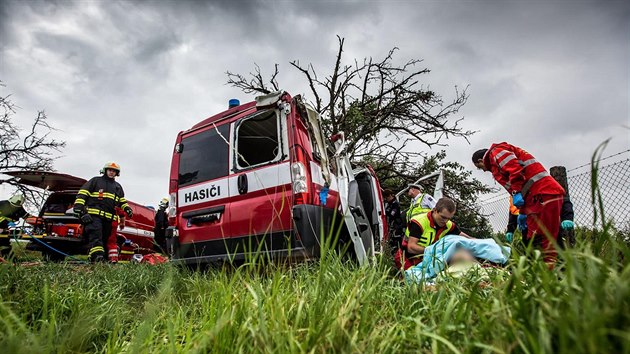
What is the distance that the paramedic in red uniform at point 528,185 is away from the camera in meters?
3.75

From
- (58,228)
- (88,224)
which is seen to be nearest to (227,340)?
(88,224)

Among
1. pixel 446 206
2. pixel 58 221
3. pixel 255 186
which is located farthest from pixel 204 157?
pixel 58 221

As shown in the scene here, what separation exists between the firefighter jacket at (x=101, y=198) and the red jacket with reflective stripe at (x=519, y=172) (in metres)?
6.70

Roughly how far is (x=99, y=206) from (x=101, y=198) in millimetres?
163

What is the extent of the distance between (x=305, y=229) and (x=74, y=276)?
7.86ft

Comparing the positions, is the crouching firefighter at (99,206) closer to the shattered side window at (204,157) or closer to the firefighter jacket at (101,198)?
the firefighter jacket at (101,198)

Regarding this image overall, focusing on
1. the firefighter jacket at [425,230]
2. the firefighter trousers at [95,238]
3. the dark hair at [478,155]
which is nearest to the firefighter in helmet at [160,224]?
the firefighter trousers at [95,238]

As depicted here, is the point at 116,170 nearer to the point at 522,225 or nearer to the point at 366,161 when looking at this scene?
the point at 366,161

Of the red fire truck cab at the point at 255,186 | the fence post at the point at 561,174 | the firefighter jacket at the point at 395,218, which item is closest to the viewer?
the red fire truck cab at the point at 255,186

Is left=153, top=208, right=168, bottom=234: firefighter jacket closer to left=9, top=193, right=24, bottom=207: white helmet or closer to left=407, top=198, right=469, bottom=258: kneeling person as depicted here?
left=9, top=193, right=24, bottom=207: white helmet

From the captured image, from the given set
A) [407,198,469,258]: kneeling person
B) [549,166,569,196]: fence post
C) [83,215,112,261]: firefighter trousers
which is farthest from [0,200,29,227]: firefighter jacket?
[549,166,569,196]: fence post

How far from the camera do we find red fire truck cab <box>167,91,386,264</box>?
3.59 meters

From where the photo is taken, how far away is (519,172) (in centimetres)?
397

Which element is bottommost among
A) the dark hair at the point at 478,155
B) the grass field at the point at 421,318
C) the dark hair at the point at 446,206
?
the grass field at the point at 421,318
